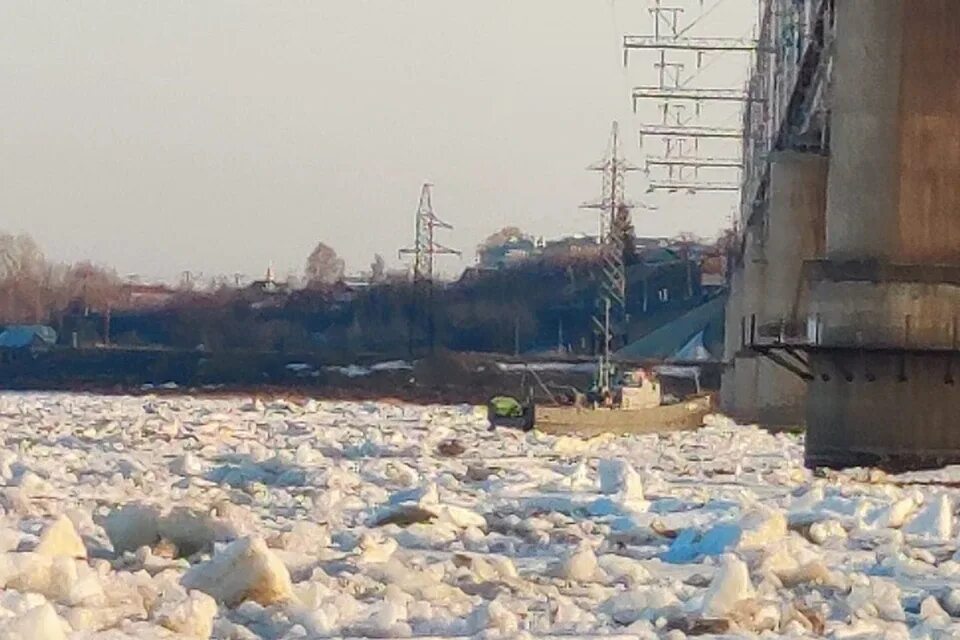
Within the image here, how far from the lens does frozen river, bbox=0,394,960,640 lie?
33.0 feet

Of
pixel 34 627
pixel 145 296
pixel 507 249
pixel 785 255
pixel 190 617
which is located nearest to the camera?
pixel 34 627

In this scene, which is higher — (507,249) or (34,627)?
(507,249)

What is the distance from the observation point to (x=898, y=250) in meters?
26.3

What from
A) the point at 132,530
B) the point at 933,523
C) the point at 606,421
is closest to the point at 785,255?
the point at 606,421

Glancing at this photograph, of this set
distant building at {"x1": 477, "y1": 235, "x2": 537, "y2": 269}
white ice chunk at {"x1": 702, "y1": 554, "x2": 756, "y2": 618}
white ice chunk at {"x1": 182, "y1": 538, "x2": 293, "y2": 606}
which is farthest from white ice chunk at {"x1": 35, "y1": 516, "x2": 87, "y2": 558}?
distant building at {"x1": 477, "y1": 235, "x2": 537, "y2": 269}

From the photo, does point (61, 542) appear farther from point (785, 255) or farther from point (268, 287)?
point (268, 287)

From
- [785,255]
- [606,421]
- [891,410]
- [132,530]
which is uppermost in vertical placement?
[785,255]

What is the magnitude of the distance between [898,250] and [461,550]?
45.4ft

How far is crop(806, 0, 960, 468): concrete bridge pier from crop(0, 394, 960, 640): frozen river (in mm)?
1206

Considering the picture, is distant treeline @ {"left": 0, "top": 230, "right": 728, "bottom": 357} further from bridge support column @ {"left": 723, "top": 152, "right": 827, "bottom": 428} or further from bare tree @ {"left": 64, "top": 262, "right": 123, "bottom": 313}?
bridge support column @ {"left": 723, "top": 152, "right": 827, "bottom": 428}

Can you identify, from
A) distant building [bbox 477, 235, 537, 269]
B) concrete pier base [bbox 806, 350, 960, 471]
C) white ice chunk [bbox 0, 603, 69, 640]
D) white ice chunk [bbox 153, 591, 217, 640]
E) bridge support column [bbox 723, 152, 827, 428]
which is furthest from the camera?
distant building [bbox 477, 235, 537, 269]

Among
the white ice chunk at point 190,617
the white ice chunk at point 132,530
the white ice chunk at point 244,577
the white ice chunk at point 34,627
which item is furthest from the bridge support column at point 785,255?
the white ice chunk at point 34,627

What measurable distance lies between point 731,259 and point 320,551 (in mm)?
68289

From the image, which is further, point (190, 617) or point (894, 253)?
point (894, 253)
